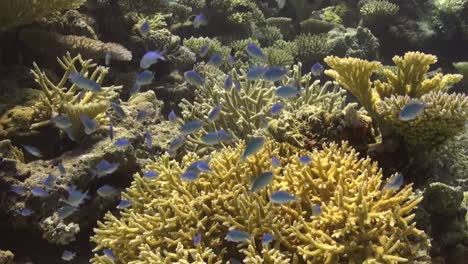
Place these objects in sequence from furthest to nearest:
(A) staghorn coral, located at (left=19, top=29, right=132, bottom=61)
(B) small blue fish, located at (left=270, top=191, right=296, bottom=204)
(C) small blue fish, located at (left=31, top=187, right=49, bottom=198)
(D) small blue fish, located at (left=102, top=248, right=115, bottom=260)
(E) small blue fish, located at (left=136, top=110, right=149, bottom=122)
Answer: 1. (A) staghorn coral, located at (left=19, top=29, right=132, bottom=61)
2. (E) small blue fish, located at (left=136, top=110, right=149, bottom=122)
3. (C) small blue fish, located at (left=31, top=187, right=49, bottom=198)
4. (D) small blue fish, located at (left=102, top=248, right=115, bottom=260)
5. (B) small blue fish, located at (left=270, top=191, right=296, bottom=204)

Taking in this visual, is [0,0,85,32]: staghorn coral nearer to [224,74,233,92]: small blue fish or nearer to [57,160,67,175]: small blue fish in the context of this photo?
[57,160,67,175]: small blue fish

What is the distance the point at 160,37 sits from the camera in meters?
8.54

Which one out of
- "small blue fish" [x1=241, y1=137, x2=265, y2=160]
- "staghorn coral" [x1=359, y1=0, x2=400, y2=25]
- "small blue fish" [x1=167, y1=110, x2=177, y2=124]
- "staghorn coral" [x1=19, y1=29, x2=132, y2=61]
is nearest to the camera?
"small blue fish" [x1=241, y1=137, x2=265, y2=160]

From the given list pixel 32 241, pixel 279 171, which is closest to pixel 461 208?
pixel 279 171

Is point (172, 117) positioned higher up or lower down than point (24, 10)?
lower down

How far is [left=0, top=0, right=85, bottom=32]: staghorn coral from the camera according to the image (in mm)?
5719

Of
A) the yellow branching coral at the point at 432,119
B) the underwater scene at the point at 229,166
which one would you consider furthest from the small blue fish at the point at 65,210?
the yellow branching coral at the point at 432,119

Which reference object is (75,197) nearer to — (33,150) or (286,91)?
(33,150)

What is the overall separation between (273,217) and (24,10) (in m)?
4.57

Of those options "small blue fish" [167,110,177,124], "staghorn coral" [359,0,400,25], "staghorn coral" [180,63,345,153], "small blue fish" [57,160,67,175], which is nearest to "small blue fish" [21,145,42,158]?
"small blue fish" [57,160,67,175]

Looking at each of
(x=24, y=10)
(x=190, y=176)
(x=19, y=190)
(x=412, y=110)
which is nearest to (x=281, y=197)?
(x=190, y=176)

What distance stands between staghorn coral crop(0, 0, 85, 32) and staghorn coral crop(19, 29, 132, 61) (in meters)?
0.27

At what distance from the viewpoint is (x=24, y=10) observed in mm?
5879

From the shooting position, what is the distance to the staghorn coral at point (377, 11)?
12.9m
